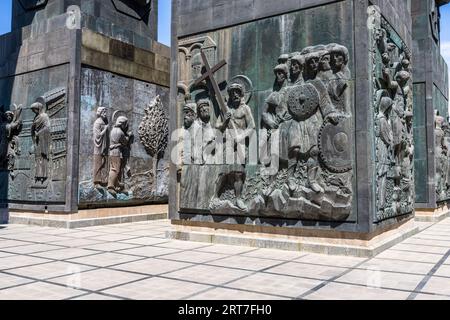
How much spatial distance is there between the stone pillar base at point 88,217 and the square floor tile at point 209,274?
6629 mm

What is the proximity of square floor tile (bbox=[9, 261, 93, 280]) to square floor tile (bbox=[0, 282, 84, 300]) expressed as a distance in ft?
1.67

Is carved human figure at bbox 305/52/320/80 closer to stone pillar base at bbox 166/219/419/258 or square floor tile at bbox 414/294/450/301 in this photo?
stone pillar base at bbox 166/219/419/258

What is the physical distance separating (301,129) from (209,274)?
3436mm

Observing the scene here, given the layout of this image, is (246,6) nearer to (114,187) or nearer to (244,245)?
(244,245)

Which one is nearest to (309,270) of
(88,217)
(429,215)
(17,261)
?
(17,261)

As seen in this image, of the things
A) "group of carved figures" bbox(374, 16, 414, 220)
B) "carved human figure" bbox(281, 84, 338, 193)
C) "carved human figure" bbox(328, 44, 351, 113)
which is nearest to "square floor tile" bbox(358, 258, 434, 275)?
"group of carved figures" bbox(374, 16, 414, 220)

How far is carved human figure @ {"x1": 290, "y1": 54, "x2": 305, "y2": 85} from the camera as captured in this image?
8688 millimetres

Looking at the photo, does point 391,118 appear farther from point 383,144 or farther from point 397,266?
point 397,266

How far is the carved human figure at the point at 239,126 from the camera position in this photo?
9305mm

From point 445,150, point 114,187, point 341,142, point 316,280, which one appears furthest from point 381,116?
point 445,150

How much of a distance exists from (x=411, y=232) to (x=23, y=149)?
35.8 feet

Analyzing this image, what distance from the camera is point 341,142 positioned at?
8258 millimetres

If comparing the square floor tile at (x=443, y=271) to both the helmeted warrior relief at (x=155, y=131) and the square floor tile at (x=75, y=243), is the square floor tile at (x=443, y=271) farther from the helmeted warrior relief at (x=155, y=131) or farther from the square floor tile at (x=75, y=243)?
the helmeted warrior relief at (x=155, y=131)

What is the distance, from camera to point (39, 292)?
5461 mm
